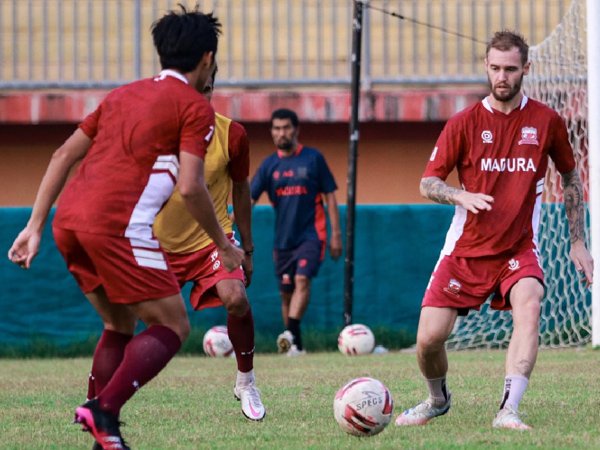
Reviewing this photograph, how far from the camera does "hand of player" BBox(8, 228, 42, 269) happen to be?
5.66m

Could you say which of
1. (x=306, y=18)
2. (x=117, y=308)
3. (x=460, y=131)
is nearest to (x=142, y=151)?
(x=117, y=308)

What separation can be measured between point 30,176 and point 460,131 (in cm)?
1110

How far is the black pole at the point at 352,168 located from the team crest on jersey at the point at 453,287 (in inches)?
286

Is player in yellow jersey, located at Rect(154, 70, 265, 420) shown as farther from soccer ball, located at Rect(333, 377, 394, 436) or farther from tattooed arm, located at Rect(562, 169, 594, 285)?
tattooed arm, located at Rect(562, 169, 594, 285)

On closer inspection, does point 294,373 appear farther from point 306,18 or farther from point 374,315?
point 306,18

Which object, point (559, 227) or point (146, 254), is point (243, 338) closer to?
point (146, 254)

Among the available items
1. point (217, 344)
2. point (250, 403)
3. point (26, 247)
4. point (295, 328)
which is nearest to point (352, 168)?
point (295, 328)

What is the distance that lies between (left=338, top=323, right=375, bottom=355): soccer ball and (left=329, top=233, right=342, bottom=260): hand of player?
2.56 feet

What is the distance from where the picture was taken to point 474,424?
701 centimetres

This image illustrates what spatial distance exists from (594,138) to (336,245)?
9.40ft

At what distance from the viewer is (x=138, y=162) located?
5668mm

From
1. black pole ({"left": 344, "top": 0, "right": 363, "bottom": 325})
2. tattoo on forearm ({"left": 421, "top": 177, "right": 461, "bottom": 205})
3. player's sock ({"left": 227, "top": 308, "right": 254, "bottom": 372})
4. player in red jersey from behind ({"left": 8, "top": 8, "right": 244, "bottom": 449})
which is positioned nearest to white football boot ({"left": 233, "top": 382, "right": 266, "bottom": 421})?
player's sock ({"left": 227, "top": 308, "right": 254, "bottom": 372})

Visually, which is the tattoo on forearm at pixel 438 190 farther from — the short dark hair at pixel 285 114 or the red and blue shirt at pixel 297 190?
the red and blue shirt at pixel 297 190

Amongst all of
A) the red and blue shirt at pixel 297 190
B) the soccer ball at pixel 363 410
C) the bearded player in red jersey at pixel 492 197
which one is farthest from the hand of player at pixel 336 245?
the soccer ball at pixel 363 410
